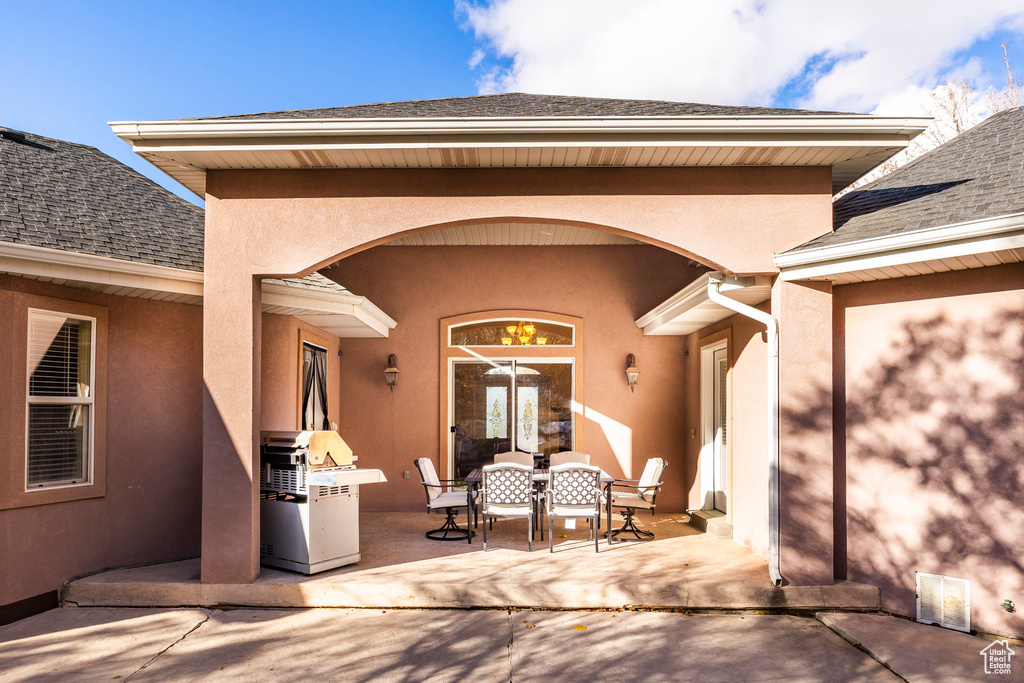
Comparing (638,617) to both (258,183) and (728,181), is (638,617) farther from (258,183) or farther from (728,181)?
(258,183)

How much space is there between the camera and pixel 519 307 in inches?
388

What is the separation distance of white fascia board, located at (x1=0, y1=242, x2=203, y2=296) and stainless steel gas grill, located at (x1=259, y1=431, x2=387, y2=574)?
1.68 m

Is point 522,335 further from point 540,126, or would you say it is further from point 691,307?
point 540,126

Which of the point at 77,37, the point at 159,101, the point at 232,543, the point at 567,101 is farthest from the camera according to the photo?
the point at 159,101

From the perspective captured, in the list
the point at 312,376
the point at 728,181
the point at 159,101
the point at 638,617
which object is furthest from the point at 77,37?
the point at 159,101

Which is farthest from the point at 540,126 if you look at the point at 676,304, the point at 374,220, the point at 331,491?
the point at 331,491

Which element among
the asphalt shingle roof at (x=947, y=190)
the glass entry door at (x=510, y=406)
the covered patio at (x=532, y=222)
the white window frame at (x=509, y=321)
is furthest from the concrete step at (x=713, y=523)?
the asphalt shingle roof at (x=947, y=190)

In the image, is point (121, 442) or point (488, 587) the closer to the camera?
point (488, 587)

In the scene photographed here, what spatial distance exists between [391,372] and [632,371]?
358 cm

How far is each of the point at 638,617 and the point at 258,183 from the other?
189 inches

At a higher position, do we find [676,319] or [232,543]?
[676,319]

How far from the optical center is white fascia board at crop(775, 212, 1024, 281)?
4234 millimetres

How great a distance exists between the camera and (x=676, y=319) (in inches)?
319

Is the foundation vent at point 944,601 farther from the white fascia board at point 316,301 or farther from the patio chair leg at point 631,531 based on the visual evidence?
the white fascia board at point 316,301
